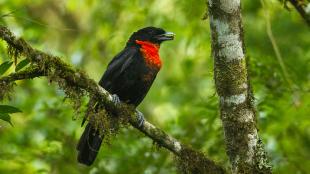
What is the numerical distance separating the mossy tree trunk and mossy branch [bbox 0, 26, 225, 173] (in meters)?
0.46

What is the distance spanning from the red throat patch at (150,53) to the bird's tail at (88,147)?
805 millimetres

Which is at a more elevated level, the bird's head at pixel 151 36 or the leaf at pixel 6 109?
the bird's head at pixel 151 36

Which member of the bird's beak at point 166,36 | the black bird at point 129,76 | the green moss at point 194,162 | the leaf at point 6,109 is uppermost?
the bird's beak at point 166,36

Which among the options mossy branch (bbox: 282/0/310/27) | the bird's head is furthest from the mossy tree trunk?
the bird's head

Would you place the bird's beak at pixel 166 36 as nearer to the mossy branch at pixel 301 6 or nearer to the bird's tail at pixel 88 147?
the bird's tail at pixel 88 147

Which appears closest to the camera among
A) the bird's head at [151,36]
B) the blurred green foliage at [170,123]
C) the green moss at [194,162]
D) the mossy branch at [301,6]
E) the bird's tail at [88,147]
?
the green moss at [194,162]

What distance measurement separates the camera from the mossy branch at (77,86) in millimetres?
3434

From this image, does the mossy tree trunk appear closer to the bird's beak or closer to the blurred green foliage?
the blurred green foliage

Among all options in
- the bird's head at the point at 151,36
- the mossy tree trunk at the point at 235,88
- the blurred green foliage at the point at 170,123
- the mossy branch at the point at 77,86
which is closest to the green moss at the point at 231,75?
the mossy tree trunk at the point at 235,88

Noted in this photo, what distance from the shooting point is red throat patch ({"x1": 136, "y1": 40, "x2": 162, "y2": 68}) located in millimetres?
5582

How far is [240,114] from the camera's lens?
3.79m

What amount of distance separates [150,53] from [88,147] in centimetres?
105

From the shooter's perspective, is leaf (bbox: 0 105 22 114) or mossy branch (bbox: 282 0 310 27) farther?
mossy branch (bbox: 282 0 310 27)

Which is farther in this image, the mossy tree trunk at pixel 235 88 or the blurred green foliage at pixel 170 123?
the blurred green foliage at pixel 170 123
